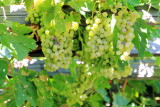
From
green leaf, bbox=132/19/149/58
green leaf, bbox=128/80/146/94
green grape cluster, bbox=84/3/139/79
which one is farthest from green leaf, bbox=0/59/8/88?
green leaf, bbox=128/80/146/94

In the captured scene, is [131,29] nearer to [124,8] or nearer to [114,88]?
[124,8]

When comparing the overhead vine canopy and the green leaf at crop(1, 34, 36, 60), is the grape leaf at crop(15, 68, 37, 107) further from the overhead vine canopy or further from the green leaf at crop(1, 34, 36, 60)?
the green leaf at crop(1, 34, 36, 60)

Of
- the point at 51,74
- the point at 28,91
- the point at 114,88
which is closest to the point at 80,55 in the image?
the point at 28,91

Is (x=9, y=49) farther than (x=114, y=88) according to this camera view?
No

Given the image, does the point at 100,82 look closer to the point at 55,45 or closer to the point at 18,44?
the point at 55,45

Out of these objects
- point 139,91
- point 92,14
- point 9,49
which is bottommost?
point 139,91

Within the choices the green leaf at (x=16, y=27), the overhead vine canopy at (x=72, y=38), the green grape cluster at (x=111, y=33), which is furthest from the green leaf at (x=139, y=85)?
the green leaf at (x=16, y=27)

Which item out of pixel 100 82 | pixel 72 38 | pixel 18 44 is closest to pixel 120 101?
pixel 100 82
